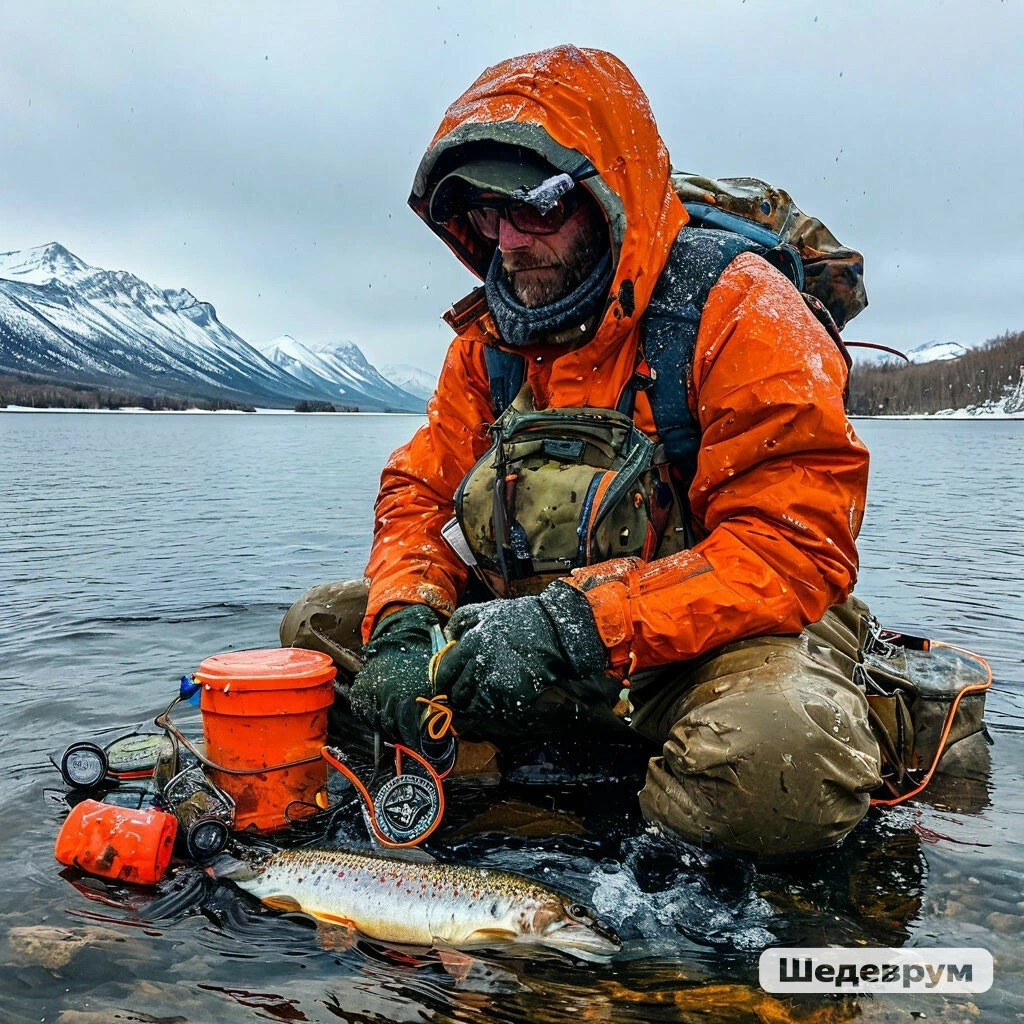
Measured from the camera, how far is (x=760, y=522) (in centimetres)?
338

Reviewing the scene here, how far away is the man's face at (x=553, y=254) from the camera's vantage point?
390 centimetres

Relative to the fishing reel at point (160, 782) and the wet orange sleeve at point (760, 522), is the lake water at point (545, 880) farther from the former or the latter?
the wet orange sleeve at point (760, 522)

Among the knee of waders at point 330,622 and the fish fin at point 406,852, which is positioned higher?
the knee of waders at point 330,622

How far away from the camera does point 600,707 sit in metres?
3.90

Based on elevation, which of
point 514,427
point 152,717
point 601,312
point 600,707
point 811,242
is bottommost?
point 152,717

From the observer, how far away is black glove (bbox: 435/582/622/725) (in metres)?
3.33

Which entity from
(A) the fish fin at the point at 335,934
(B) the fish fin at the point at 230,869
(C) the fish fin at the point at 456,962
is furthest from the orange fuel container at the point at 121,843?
(C) the fish fin at the point at 456,962

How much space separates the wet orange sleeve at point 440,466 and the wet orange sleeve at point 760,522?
1.27 m

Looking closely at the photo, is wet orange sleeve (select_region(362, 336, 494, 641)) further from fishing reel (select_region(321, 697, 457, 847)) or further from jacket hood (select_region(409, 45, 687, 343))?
jacket hood (select_region(409, 45, 687, 343))

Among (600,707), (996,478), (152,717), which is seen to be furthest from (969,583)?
(996,478)

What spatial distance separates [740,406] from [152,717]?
4.15 m

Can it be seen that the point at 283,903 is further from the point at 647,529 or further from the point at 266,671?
the point at 647,529

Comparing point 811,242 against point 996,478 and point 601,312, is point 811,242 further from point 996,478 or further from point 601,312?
point 996,478

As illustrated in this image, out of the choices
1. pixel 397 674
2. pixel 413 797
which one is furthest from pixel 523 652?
pixel 413 797
